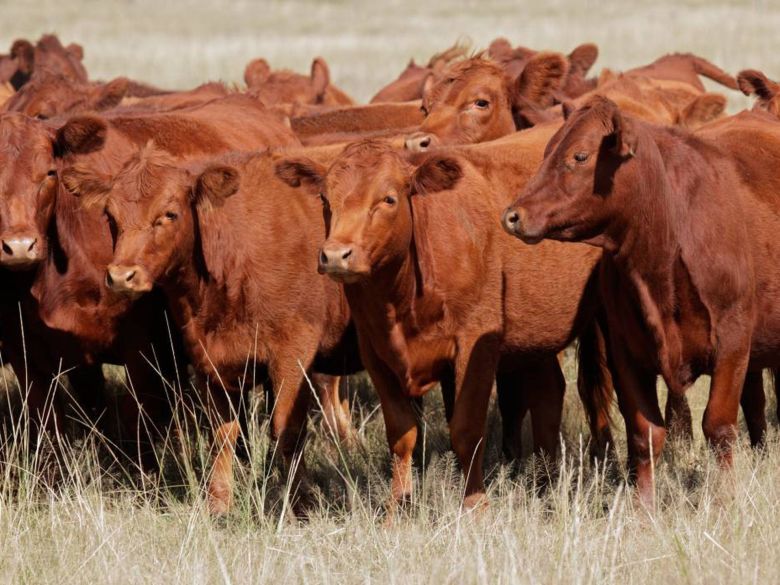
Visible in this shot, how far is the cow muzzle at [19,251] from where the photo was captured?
6105 mm

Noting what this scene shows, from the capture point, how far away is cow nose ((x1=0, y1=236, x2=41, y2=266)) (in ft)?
20.0

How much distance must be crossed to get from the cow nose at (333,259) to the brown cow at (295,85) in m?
9.19

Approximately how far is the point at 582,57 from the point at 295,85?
497cm

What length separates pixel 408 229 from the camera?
589cm

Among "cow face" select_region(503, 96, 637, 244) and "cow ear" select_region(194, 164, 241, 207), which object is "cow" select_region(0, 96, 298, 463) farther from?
"cow face" select_region(503, 96, 637, 244)

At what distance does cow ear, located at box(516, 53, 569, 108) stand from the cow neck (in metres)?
2.50

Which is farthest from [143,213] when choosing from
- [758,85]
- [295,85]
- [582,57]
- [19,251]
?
[295,85]

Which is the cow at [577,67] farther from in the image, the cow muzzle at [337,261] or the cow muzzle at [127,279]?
the cow muzzle at [337,261]

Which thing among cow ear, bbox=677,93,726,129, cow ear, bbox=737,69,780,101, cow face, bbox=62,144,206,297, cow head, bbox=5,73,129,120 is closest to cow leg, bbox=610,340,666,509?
cow face, bbox=62,144,206,297

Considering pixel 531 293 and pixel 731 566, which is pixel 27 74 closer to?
pixel 531 293

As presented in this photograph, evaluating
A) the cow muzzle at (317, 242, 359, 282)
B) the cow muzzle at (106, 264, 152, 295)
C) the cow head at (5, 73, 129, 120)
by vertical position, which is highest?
the cow muzzle at (317, 242, 359, 282)

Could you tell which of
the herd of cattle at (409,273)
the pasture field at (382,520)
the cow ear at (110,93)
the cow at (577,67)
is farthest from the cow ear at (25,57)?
the herd of cattle at (409,273)

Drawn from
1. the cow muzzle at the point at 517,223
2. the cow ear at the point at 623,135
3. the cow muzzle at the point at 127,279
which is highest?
the cow ear at the point at 623,135

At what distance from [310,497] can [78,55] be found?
13733mm
